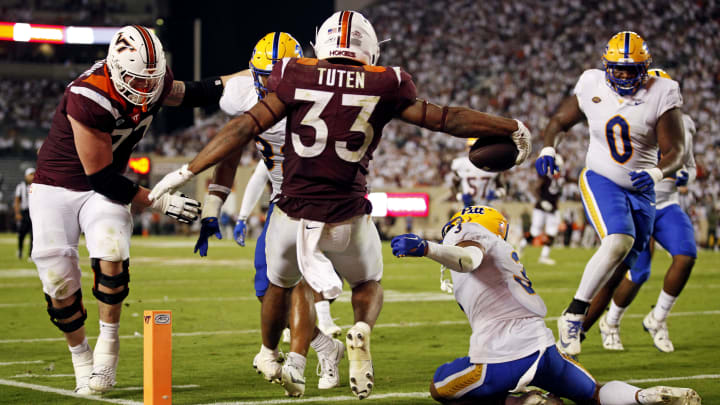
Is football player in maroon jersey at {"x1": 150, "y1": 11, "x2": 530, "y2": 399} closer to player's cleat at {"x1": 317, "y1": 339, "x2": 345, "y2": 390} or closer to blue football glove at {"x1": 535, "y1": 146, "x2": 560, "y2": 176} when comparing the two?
player's cleat at {"x1": 317, "y1": 339, "x2": 345, "y2": 390}

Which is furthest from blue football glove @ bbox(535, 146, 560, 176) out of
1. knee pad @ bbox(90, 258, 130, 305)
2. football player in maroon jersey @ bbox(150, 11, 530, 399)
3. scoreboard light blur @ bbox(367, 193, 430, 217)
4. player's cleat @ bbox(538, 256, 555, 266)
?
scoreboard light blur @ bbox(367, 193, 430, 217)

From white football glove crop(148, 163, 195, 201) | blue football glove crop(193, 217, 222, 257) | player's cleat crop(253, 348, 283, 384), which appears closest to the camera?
white football glove crop(148, 163, 195, 201)

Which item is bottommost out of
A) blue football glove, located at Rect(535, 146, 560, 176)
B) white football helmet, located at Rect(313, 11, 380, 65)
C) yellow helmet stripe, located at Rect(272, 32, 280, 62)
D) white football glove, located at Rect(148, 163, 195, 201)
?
white football glove, located at Rect(148, 163, 195, 201)

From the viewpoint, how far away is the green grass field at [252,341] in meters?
5.07

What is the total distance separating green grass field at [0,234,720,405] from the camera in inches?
200

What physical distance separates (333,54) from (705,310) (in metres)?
6.27

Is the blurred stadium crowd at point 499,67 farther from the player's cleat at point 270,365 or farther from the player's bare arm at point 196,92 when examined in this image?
the player's cleat at point 270,365

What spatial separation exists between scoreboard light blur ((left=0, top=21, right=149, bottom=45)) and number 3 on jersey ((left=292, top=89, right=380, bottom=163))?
23.0 m

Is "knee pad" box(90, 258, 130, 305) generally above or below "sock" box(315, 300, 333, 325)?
above

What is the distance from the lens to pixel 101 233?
5043mm

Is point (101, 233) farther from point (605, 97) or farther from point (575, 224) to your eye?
point (575, 224)

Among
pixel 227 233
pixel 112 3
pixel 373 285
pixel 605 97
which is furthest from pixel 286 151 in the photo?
pixel 112 3

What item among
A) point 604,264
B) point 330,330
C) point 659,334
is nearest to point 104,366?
point 330,330

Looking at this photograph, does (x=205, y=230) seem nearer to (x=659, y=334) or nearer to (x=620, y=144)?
(x=620, y=144)
